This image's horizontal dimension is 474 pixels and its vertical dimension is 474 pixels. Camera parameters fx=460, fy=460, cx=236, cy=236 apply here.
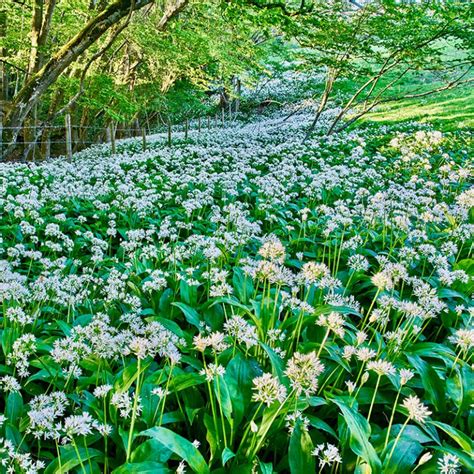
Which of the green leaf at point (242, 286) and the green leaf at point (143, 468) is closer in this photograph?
the green leaf at point (143, 468)

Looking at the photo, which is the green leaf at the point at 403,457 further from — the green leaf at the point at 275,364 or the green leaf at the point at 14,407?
the green leaf at the point at 14,407

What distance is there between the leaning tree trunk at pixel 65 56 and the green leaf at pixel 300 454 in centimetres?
983

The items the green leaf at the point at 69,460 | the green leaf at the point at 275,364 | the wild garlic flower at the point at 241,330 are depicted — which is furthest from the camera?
the wild garlic flower at the point at 241,330

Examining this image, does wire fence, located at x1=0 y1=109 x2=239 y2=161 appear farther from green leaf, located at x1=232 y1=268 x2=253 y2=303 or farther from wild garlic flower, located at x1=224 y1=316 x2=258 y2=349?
wild garlic flower, located at x1=224 y1=316 x2=258 y2=349

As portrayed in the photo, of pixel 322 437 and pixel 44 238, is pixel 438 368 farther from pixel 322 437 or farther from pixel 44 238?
pixel 44 238

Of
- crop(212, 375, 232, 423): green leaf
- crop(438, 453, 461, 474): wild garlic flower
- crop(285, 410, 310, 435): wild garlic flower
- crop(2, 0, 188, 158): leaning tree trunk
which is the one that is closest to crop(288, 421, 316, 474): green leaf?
crop(285, 410, 310, 435): wild garlic flower

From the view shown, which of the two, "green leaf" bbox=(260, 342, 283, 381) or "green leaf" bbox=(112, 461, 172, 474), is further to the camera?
"green leaf" bbox=(260, 342, 283, 381)

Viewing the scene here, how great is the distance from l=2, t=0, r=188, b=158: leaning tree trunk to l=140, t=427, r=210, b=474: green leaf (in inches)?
386

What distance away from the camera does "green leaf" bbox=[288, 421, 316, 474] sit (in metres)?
1.74

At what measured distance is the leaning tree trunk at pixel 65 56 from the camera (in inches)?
387

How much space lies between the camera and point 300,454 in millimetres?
1761

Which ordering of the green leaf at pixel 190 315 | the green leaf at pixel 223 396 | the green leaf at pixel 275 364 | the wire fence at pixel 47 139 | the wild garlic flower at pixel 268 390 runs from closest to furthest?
1. the wild garlic flower at pixel 268 390
2. the green leaf at pixel 223 396
3. the green leaf at pixel 275 364
4. the green leaf at pixel 190 315
5. the wire fence at pixel 47 139

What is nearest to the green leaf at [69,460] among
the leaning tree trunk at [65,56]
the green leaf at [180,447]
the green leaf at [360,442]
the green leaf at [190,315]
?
the green leaf at [180,447]

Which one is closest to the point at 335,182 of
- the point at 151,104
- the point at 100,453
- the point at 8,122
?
the point at 100,453
